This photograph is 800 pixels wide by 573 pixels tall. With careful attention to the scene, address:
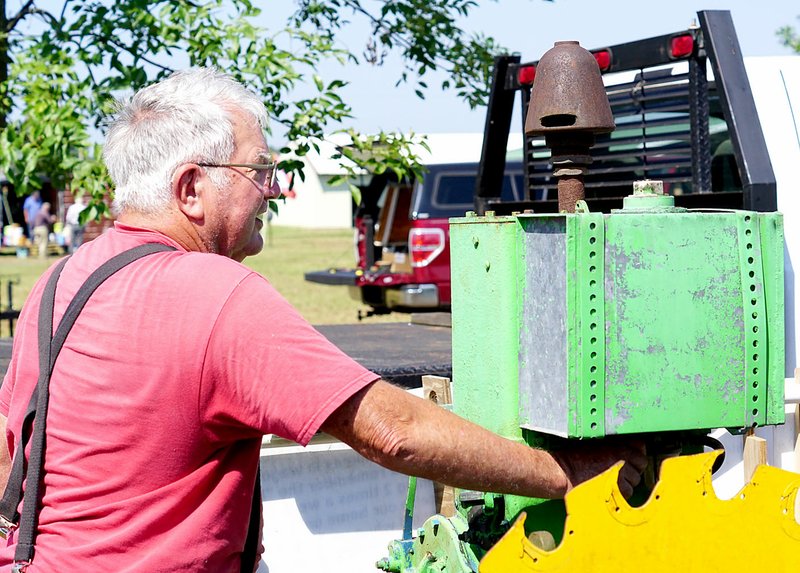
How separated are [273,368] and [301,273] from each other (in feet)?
64.1

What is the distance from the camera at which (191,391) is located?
1822mm

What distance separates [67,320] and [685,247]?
1074mm

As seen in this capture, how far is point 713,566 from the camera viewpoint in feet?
6.44

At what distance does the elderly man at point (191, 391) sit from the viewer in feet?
5.87

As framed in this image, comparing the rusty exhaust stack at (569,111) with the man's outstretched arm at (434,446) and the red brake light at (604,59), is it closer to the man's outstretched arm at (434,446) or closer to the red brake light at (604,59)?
the man's outstretched arm at (434,446)

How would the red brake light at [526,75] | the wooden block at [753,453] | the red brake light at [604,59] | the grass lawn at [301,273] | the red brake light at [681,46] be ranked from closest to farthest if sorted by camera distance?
the wooden block at [753,453] → the red brake light at [681,46] → the red brake light at [604,59] → the red brake light at [526,75] → the grass lawn at [301,273]

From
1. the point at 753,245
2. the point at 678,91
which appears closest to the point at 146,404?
the point at 753,245

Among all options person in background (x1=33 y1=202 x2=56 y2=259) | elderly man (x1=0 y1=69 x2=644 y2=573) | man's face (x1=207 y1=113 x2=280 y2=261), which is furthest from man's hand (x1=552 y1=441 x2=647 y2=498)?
person in background (x1=33 y1=202 x2=56 y2=259)

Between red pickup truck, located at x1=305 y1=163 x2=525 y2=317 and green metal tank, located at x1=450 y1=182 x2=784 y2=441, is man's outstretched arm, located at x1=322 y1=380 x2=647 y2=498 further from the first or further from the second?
red pickup truck, located at x1=305 y1=163 x2=525 y2=317

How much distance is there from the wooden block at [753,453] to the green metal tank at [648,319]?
110 cm

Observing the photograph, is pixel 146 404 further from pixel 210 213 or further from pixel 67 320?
pixel 210 213

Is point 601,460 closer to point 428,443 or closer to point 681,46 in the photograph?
point 428,443

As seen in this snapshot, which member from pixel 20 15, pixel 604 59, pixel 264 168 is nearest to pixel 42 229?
pixel 20 15

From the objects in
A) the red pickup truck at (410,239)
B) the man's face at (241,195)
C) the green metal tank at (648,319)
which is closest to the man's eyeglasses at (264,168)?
the man's face at (241,195)
